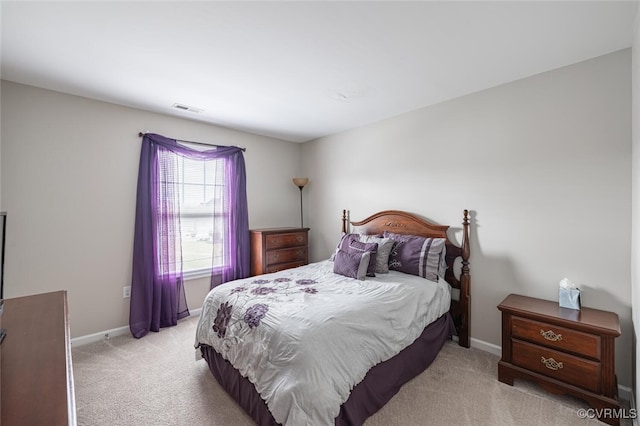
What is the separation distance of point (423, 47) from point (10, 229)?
366cm

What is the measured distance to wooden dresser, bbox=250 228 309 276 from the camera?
3637mm

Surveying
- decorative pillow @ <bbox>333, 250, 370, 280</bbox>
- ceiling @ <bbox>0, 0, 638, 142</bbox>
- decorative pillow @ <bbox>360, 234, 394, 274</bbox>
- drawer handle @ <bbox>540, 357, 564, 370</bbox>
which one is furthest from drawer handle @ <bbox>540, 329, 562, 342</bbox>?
ceiling @ <bbox>0, 0, 638, 142</bbox>

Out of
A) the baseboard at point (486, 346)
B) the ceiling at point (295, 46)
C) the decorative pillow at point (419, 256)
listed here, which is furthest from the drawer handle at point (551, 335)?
the ceiling at point (295, 46)

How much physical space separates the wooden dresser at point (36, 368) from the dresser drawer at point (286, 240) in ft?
7.25

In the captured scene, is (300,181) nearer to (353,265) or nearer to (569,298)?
(353,265)

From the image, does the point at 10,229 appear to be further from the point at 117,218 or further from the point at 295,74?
the point at 295,74

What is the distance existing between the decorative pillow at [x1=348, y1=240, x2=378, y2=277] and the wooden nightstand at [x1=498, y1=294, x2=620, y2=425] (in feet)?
3.50

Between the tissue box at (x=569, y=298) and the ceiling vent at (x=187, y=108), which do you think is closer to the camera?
the tissue box at (x=569, y=298)

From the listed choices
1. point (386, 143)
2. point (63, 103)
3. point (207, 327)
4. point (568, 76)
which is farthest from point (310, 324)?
point (63, 103)

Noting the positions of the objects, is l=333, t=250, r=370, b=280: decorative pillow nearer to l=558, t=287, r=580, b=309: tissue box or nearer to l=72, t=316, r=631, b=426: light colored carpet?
l=72, t=316, r=631, b=426: light colored carpet

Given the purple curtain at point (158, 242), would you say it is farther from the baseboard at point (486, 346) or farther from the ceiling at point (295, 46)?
the baseboard at point (486, 346)

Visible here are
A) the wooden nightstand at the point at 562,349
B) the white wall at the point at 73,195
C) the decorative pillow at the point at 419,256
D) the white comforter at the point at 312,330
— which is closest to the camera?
the white comforter at the point at 312,330

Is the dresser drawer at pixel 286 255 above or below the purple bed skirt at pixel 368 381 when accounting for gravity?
above

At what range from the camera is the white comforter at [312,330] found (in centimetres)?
140
